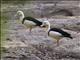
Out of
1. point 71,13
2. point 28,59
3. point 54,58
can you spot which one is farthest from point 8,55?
point 71,13

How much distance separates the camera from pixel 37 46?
909 cm

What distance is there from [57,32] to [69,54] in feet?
2.16

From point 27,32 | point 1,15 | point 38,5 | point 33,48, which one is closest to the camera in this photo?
point 33,48

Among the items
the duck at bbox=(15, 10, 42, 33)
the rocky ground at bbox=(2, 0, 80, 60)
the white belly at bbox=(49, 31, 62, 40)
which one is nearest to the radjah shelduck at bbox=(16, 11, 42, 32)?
the duck at bbox=(15, 10, 42, 33)

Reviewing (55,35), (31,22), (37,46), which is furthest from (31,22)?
(55,35)

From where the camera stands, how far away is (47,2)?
51.6 ft

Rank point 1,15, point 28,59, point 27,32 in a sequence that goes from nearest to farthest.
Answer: point 28,59, point 27,32, point 1,15

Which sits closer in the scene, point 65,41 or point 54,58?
point 54,58

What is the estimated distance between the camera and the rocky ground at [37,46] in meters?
8.48

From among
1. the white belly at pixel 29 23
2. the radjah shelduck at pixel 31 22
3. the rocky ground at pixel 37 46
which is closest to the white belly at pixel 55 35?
the rocky ground at pixel 37 46

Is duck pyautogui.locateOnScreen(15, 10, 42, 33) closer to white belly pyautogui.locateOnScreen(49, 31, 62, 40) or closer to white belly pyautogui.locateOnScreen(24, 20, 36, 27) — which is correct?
white belly pyautogui.locateOnScreen(24, 20, 36, 27)

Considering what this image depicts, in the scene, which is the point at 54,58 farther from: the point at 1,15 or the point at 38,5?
the point at 38,5

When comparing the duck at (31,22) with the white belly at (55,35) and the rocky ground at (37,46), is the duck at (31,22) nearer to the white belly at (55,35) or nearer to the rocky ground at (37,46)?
the rocky ground at (37,46)

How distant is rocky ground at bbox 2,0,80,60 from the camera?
8.48 meters
